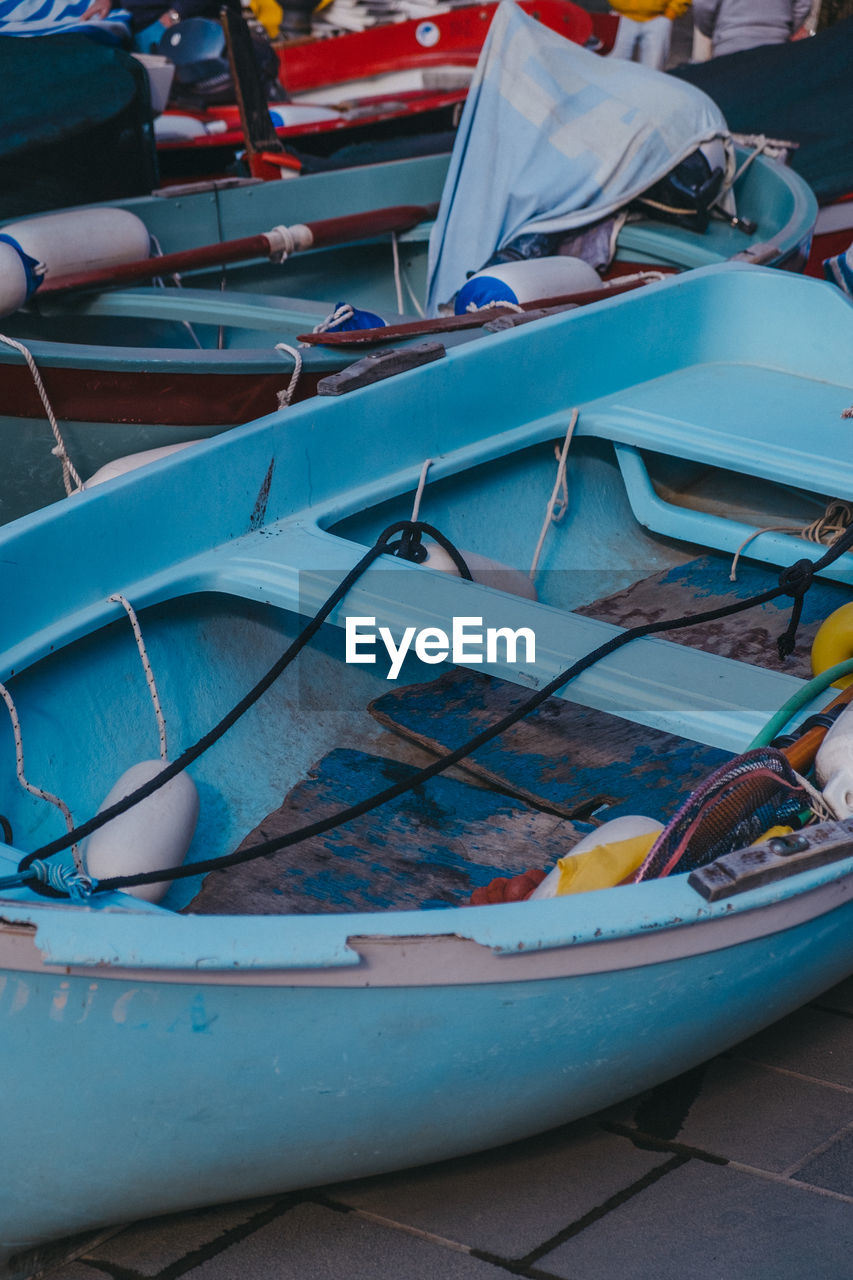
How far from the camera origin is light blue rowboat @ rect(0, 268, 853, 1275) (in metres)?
1.46

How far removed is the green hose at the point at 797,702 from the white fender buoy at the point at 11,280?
2.59 m

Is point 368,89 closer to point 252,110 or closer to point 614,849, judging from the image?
point 252,110

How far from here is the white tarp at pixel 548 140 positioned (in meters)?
4.52

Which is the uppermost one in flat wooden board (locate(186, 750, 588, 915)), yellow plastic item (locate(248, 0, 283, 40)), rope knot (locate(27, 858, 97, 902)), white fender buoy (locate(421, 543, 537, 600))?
yellow plastic item (locate(248, 0, 283, 40))

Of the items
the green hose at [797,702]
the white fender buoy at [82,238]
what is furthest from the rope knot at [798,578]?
the white fender buoy at [82,238]

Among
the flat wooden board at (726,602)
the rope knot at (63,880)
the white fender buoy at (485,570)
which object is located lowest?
the flat wooden board at (726,602)

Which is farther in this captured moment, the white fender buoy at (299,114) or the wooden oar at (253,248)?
the white fender buoy at (299,114)

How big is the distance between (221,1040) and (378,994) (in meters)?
0.18

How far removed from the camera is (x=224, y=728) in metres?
2.13

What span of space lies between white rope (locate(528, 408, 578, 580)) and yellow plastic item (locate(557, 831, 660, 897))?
4.56 feet

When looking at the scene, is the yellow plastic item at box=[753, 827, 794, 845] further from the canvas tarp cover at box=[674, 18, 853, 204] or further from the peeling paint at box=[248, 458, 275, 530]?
the canvas tarp cover at box=[674, 18, 853, 204]

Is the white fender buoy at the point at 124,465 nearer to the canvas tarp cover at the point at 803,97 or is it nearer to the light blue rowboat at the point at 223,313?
the light blue rowboat at the point at 223,313

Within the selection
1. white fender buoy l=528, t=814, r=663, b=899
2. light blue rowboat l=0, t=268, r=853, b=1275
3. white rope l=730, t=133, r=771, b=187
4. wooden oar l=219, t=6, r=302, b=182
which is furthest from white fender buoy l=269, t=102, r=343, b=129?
white fender buoy l=528, t=814, r=663, b=899

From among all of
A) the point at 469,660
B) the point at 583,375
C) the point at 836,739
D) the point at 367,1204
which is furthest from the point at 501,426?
the point at 367,1204
